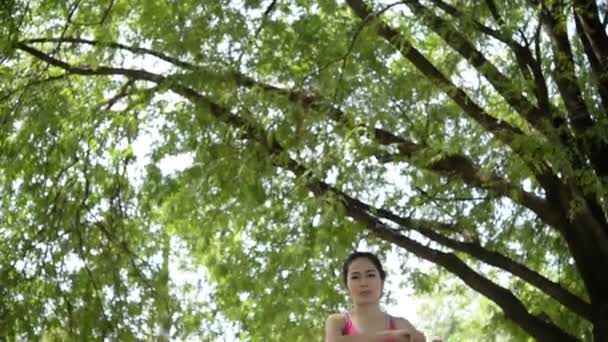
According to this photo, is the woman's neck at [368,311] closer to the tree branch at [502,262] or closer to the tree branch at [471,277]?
the tree branch at [471,277]

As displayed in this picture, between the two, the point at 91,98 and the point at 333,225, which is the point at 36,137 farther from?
the point at 333,225

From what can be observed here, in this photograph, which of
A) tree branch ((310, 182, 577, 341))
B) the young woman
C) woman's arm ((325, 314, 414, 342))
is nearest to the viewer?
woman's arm ((325, 314, 414, 342))

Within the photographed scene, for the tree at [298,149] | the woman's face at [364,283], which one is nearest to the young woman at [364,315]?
the woman's face at [364,283]

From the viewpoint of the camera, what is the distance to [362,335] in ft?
14.3

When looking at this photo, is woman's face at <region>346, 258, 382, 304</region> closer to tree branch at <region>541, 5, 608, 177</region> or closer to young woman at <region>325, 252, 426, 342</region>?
young woman at <region>325, 252, 426, 342</region>

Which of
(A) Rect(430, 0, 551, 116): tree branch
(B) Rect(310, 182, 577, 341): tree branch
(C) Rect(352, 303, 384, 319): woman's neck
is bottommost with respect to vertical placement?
(C) Rect(352, 303, 384, 319): woman's neck

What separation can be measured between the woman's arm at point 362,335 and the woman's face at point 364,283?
120 mm

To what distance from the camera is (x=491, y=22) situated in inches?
270

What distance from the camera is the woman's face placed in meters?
4.48

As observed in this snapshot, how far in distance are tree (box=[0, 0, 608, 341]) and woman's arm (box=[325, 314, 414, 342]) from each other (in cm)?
208

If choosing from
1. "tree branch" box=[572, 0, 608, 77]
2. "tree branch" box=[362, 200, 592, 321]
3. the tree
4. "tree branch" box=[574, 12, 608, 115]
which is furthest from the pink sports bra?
"tree branch" box=[572, 0, 608, 77]

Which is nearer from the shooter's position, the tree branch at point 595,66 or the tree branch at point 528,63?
the tree branch at point 528,63

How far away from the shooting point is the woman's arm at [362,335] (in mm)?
4297

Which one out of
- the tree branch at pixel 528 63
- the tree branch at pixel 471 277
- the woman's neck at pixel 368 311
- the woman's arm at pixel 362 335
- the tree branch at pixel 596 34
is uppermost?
the tree branch at pixel 596 34
